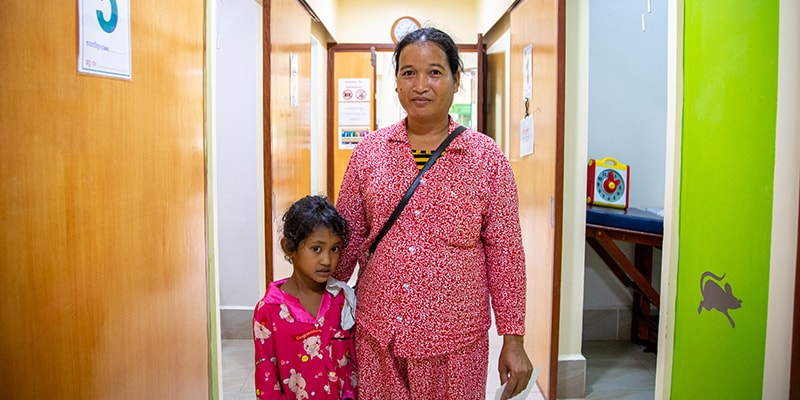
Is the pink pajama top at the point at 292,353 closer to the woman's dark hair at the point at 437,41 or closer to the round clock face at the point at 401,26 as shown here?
the woman's dark hair at the point at 437,41

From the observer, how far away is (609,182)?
2990 mm

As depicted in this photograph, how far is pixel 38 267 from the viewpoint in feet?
3.85

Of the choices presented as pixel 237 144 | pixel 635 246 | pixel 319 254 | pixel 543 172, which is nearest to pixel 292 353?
pixel 319 254

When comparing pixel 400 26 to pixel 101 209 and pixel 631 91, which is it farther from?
pixel 101 209

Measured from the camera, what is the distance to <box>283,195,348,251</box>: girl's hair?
1.25 m

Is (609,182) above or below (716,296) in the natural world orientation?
above

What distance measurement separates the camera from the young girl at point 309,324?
123 cm

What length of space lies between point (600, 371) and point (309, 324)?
2230 mm

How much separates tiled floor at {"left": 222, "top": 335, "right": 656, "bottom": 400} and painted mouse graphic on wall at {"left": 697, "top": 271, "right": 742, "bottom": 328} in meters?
1.17

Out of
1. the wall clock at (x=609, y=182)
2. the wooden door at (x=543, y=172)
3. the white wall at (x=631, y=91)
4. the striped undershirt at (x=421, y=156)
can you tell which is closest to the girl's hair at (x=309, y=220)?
the striped undershirt at (x=421, y=156)

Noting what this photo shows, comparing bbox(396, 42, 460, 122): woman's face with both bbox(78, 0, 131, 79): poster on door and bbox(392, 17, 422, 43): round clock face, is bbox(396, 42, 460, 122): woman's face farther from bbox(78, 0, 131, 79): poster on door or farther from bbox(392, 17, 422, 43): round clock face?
bbox(392, 17, 422, 43): round clock face

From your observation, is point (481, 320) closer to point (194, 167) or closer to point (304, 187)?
point (194, 167)

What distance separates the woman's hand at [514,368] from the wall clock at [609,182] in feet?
6.63

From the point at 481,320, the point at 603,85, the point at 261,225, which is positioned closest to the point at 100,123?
the point at 481,320
